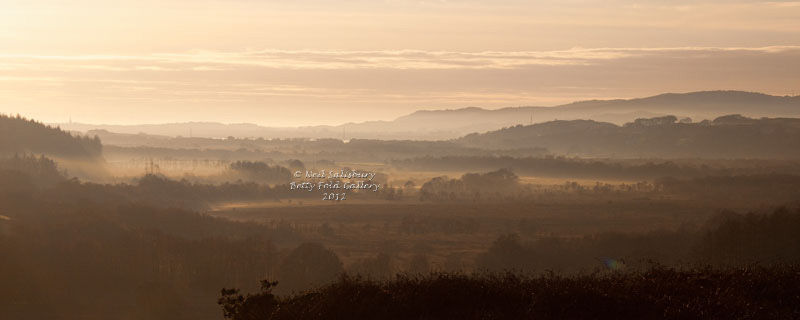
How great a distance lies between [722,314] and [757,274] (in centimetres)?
632

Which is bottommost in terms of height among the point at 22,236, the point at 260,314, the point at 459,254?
the point at 459,254

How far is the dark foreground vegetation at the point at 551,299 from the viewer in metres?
27.9

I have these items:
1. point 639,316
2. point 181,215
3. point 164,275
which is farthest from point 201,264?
point 639,316

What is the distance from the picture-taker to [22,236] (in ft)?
380

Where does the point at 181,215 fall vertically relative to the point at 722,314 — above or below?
below

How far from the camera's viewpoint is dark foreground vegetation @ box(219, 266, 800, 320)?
91.7 feet

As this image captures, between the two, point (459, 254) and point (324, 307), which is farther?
point (459, 254)

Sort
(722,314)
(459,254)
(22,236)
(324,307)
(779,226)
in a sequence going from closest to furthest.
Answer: (722,314)
(324,307)
(779,226)
(22,236)
(459,254)

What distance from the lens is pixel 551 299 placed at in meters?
29.1

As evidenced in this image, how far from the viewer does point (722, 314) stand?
26953mm

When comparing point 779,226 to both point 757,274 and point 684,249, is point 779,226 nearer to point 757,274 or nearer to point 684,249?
point 684,249

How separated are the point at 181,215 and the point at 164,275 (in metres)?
79.2

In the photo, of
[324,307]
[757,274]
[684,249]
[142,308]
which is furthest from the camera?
[684,249]

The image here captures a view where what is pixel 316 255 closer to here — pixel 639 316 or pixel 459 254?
pixel 459 254
